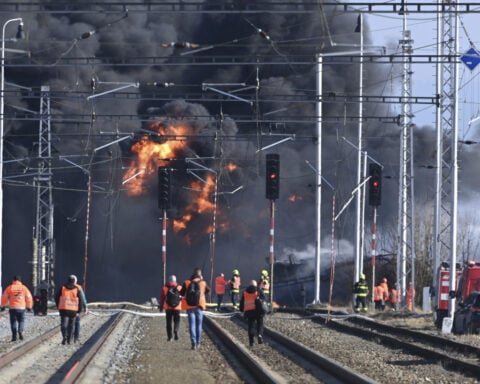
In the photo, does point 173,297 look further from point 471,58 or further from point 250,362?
point 471,58

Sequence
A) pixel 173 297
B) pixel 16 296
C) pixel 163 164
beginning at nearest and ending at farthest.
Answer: pixel 173 297 → pixel 16 296 → pixel 163 164

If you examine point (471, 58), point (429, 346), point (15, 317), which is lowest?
Result: point (429, 346)

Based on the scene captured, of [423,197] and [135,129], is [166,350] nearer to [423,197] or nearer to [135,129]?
[135,129]

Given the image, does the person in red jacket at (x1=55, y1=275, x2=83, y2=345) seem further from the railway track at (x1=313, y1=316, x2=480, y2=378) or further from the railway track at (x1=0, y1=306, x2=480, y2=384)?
the railway track at (x1=313, y1=316, x2=480, y2=378)

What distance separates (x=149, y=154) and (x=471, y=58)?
34.8 meters

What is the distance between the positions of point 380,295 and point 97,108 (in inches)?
1025

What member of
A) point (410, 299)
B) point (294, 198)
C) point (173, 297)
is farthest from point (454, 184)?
point (294, 198)

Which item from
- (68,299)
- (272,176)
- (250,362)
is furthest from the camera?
(272,176)

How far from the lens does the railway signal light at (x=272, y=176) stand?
44.7 m

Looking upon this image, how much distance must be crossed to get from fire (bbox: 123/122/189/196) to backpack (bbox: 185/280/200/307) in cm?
4311

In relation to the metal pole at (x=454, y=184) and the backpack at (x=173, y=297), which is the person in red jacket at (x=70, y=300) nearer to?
the backpack at (x=173, y=297)

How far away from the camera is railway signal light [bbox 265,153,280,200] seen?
4469 centimetres

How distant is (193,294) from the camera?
26594 millimetres

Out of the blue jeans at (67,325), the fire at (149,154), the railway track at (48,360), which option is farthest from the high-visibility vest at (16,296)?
the fire at (149,154)
